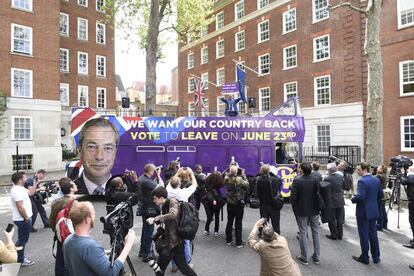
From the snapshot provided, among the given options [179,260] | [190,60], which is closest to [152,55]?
[179,260]

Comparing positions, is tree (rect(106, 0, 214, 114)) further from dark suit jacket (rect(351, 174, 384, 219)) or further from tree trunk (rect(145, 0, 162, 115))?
dark suit jacket (rect(351, 174, 384, 219))

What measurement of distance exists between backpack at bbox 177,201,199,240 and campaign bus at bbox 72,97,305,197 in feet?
24.4

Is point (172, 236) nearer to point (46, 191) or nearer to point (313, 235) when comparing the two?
point (313, 235)

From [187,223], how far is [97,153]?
8421 millimetres

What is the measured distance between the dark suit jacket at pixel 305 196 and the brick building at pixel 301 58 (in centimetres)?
1243

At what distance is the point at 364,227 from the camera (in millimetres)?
6195

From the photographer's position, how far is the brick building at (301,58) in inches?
870

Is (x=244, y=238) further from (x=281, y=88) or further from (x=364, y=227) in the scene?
(x=281, y=88)

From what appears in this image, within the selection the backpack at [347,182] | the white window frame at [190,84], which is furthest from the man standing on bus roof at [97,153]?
the white window frame at [190,84]

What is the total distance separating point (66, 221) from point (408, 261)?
6.71 meters

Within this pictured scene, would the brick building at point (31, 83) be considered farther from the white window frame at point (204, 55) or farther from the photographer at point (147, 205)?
the photographer at point (147, 205)

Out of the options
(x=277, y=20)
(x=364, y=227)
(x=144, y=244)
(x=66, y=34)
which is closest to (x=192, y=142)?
(x=144, y=244)

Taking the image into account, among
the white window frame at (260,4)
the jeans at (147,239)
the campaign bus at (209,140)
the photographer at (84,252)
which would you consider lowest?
the jeans at (147,239)

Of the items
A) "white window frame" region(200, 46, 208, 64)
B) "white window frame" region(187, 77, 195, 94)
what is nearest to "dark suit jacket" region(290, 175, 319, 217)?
"white window frame" region(200, 46, 208, 64)
